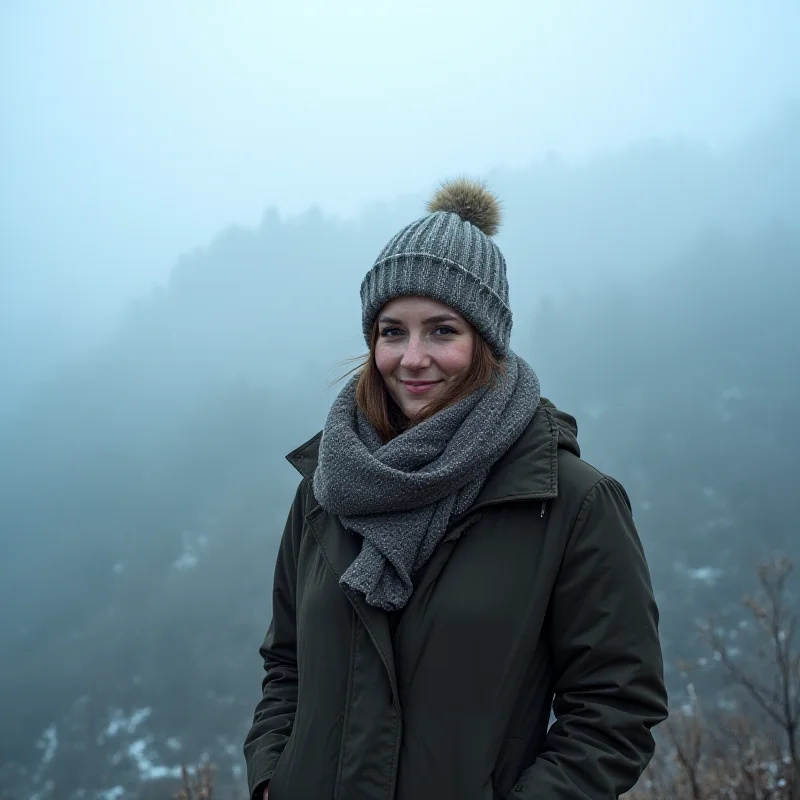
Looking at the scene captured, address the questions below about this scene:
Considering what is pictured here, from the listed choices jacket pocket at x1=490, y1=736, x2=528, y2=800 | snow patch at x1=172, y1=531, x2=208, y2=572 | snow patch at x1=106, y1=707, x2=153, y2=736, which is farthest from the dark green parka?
snow patch at x1=172, y1=531, x2=208, y2=572

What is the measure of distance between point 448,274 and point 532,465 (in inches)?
19.4

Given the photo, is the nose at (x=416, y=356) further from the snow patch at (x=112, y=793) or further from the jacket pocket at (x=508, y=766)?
the snow patch at (x=112, y=793)

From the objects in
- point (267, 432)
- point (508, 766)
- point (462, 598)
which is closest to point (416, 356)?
point (462, 598)

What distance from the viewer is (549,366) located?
83.1m

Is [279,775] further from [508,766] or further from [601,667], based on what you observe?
[601,667]

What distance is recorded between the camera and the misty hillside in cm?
4916

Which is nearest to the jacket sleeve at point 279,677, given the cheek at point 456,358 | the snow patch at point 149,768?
the cheek at point 456,358

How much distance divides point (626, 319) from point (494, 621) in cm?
9401

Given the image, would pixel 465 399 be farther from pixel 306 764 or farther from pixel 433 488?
pixel 306 764

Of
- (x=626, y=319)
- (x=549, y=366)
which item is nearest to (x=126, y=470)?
(x=549, y=366)

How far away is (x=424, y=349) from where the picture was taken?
1.55 meters

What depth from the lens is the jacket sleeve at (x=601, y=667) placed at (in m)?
1.29

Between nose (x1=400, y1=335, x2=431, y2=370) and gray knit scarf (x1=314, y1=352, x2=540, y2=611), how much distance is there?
13 centimetres

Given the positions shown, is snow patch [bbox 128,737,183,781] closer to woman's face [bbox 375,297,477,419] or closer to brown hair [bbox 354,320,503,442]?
brown hair [bbox 354,320,503,442]
